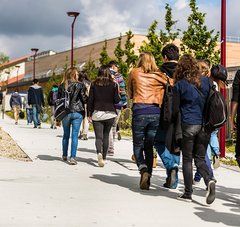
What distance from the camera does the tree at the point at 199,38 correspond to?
18.0 metres

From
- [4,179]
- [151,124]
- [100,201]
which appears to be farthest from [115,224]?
[4,179]

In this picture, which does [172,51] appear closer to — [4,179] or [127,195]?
[127,195]

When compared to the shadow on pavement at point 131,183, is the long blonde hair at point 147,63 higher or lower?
higher

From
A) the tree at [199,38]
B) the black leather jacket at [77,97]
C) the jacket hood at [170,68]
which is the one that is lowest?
the black leather jacket at [77,97]

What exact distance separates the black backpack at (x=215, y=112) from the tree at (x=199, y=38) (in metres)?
11.2

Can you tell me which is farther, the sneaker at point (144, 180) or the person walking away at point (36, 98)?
the person walking away at point (36, 98)

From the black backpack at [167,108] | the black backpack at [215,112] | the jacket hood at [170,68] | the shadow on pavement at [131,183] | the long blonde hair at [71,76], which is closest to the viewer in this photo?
the black backpack at [215,112]

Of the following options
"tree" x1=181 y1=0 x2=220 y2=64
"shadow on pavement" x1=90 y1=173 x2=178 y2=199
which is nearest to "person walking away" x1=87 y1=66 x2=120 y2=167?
"shadow on pavement" x1=90 y1=173 x2=178 y2=199

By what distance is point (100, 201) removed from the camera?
21.9ft

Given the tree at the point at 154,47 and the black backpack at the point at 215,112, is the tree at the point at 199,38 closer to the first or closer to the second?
the tree at the point at 154,47

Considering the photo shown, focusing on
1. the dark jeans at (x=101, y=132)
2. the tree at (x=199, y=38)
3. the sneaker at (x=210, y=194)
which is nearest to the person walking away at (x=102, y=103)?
the dark jeans at (x=101, y=132)

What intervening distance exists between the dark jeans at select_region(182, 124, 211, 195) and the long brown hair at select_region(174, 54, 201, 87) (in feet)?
1.77

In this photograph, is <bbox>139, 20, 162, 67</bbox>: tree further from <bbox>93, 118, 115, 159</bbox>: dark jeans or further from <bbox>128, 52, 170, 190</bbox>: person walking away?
<bbox>128, 52, 170, 190</bbox>: person walking away

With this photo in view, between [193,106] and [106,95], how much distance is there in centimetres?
342
